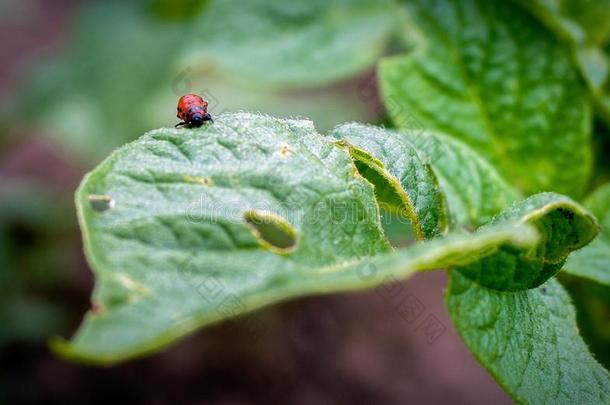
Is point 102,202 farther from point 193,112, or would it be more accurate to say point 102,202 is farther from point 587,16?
point 587,16

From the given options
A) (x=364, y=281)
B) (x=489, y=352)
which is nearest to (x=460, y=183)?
(x=489, y=352)

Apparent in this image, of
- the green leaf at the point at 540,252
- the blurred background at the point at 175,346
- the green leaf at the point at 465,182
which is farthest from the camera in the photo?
the blurred background at the point at 175,346

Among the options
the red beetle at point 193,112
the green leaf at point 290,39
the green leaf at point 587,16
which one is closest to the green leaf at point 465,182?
the red beetle at point 193,112

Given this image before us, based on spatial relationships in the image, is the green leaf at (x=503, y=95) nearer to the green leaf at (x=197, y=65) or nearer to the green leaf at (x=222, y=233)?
the green leaf at (x=197, y=65)

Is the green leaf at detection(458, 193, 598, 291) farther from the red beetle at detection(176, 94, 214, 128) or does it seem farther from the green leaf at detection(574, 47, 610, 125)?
the green leaf at detection(574, 47, 610, 125)

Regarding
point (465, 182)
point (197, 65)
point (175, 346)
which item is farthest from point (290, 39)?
point (175, 346)

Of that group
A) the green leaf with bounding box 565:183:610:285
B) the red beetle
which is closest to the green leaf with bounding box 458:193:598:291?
the green leaf with bounding box 565:183:610:285

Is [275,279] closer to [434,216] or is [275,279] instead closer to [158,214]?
[158,214]
